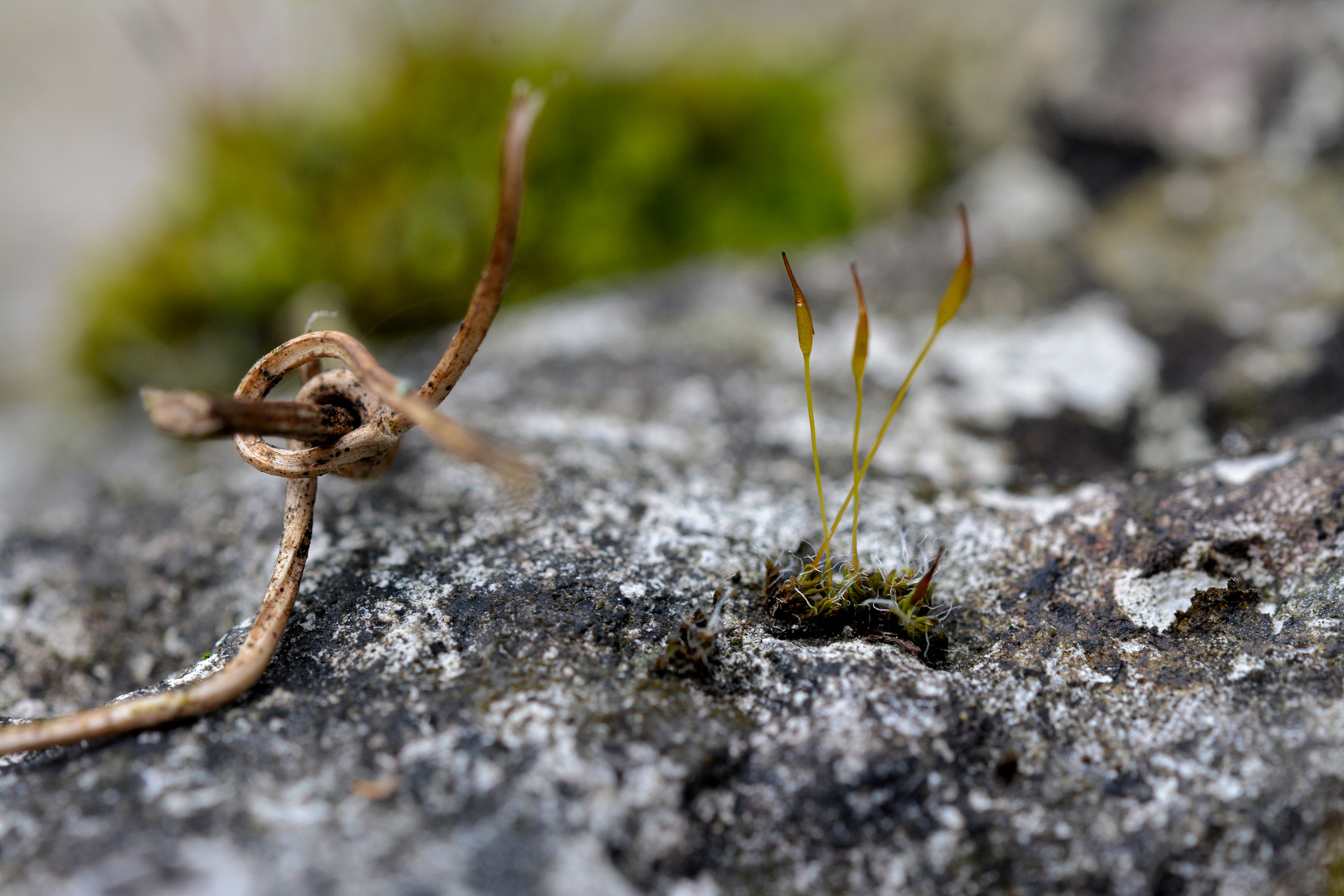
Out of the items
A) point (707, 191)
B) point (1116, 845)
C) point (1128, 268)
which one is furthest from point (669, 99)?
point (1116, 845)

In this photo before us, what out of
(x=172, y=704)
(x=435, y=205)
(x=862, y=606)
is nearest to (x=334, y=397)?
(x=172, y=704)

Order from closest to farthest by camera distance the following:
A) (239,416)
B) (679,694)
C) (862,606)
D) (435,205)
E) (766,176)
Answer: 1. (239,416)
2. (679,694)
3. (862,606)
4. (435,205)
5. (766,176)

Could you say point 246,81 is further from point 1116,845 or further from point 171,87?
point 1116,845

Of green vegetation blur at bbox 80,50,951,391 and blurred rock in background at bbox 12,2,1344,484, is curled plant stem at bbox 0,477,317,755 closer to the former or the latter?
blurred rock in background at bbox 12,2,1344,484

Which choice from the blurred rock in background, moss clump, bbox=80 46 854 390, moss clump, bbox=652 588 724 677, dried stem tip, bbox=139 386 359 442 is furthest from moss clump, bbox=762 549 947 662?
moss clump, bbox=80 46 854 390

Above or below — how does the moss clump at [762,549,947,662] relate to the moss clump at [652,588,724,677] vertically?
above

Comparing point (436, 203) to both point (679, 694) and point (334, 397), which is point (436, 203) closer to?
point (334, 397)
